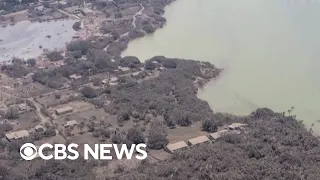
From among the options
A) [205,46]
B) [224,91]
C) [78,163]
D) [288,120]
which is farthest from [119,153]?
[205,46]

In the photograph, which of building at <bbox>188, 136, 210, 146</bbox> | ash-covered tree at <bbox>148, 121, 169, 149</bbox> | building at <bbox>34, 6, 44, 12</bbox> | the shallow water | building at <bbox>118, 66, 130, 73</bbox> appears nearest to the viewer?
ash-covered tree at <bbox>148, 121, 169, 149</bbox>

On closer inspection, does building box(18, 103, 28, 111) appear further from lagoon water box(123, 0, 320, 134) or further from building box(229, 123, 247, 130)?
building box(229, 123, 247, 130)

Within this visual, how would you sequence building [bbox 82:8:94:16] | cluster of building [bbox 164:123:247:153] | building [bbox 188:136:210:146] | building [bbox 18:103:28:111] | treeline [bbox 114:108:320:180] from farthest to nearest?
1. building [bbox 82:8:94:16]
2. building [bbox 18:103:28:111]
3. building [bbox 188:136:210:146]
4. cluster of building [bbox 164:123:247:153]
5. treeline [bbox 114:108:320:180]

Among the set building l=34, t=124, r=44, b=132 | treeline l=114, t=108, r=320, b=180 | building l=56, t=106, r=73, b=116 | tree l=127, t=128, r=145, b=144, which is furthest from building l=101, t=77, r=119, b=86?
treeline l=114, t=108, r=320, b=180

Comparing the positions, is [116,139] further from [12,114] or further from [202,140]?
[12,114]

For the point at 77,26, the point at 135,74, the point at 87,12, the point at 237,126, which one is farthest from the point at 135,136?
the point at 87,12

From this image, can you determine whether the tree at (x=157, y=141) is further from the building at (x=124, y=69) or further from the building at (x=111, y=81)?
the building at (x=124, y=69)
